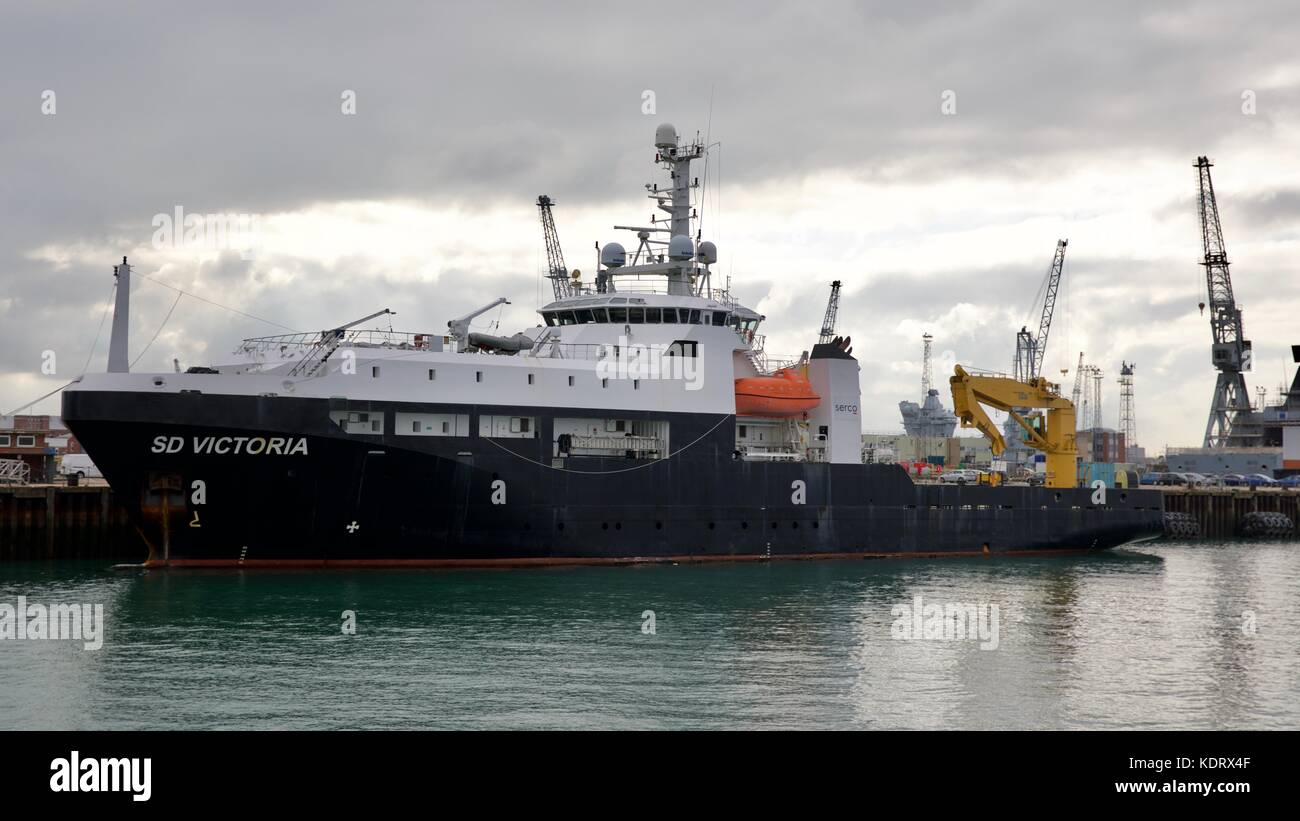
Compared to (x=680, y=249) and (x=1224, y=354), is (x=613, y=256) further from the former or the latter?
(x=1224, y=354)

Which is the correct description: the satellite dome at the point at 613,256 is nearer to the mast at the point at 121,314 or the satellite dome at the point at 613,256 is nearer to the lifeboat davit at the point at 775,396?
the lifeboat davit at the point at 775,396

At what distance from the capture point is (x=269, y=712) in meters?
14.6

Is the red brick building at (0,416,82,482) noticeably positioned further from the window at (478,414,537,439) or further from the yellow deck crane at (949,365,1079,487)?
the yellow deck crane at (949,365,1079,487)

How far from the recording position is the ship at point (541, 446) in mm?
25656

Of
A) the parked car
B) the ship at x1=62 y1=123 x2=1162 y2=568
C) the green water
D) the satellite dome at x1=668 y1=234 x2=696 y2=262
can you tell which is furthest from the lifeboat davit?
the parked car

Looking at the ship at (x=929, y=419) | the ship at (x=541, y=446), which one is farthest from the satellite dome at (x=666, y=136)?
the ship at (x=929, y=419)

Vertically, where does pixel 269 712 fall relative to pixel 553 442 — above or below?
below

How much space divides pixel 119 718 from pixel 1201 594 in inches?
968

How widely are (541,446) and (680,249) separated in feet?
27.3

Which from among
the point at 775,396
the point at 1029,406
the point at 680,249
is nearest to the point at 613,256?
the point at 680,249

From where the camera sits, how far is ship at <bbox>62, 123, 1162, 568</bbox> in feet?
84.2

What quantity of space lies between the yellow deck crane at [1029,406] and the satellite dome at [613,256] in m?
11.5
